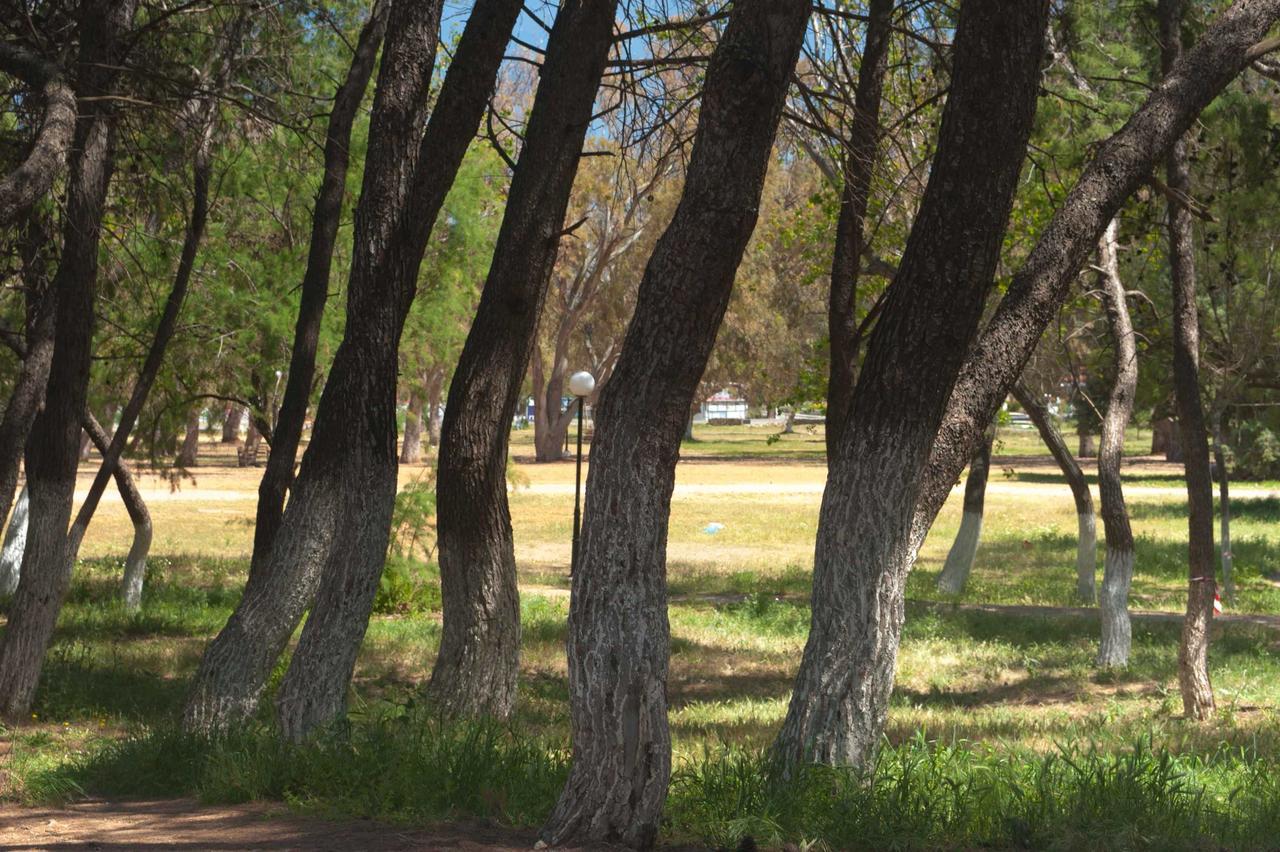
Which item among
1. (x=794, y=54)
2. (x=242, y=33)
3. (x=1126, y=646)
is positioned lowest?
(x=1126, y=646)

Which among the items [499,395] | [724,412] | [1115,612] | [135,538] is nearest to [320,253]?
[499,395]

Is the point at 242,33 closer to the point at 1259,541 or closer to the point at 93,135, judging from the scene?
the point at 93,135

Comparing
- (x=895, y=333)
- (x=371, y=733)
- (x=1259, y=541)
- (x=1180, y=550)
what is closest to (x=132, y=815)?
(x=371, y=733)

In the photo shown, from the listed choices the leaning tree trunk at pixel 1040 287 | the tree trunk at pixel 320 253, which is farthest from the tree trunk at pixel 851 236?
the tree trunk at pixel 320 253

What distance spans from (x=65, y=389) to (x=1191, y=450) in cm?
840

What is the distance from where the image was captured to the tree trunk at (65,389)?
31.6ft

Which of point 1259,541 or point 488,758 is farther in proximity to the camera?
point 1259,541

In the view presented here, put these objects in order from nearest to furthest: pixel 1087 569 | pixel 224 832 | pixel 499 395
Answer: pixel 224 832 → pixel 499 395 → pixel 1087 569

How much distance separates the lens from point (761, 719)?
9.92 metres

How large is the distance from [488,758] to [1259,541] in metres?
23.2

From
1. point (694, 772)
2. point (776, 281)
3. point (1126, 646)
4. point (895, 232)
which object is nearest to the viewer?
point (694, 772)

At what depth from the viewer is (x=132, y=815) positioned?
5.91 metres

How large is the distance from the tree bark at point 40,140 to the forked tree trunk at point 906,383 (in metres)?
4.45

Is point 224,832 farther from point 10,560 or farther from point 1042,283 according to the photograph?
point 10,560
